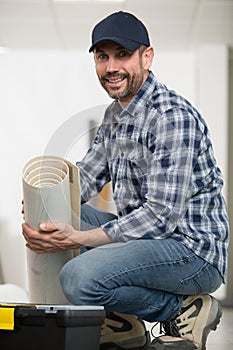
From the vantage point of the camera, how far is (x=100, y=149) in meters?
1.86

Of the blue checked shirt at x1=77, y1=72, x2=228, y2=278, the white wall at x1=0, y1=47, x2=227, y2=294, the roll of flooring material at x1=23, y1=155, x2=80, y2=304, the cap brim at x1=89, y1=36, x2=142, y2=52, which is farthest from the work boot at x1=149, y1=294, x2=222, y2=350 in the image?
the white wall at x1=0, y1=47, x2=227, y2=294

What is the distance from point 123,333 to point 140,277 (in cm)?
27

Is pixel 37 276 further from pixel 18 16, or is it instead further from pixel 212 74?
pixel 212 74

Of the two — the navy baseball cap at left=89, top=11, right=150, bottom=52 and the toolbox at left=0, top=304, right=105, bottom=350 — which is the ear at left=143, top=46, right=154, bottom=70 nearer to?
the navy baseball cap at left=89, top=11, right=150, bottom=52

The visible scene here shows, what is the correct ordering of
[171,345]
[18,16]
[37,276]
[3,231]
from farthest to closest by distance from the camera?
[3,231] < [18,16] < [37,276] < [171,345]

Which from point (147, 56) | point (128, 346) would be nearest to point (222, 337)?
point (128, 346)

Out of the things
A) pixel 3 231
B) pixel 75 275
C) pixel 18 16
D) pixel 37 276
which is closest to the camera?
pixel 75 275

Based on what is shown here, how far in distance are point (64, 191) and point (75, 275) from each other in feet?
0.77

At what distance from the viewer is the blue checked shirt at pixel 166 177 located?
161 centimetres

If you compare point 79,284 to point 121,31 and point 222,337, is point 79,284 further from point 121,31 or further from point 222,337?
point 222,337

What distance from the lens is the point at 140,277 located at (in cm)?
156

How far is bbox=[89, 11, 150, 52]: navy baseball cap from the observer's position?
5.87 ft

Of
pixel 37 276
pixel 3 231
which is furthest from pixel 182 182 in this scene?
pixel 3 231

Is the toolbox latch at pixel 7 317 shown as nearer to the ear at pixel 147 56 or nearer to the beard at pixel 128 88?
the beard at pixel 128 88
